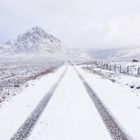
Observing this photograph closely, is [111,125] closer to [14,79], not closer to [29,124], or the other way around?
[29,124]

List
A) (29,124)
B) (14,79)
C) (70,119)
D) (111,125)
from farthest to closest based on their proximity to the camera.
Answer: (14,79) → (70,119) → (29,124) → (111,125)

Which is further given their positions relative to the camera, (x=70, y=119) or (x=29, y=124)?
(x=70, y=119)

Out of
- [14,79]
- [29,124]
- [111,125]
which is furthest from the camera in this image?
[14,79]

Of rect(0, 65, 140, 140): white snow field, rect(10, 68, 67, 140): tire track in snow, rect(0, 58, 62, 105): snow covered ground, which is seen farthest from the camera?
rect(0, 58, 62, 105): snow covered ground

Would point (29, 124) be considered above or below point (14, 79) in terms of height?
above

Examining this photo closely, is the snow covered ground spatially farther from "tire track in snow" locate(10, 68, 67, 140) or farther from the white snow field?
"tire track in snow" locate(10, 68, 67, 140)

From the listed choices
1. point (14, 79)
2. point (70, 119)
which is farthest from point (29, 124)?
point (14, 79)

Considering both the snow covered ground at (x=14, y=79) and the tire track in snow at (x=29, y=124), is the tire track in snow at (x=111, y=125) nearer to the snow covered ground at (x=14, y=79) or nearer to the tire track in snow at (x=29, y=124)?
the tire track in snow at (x=29, y=124)

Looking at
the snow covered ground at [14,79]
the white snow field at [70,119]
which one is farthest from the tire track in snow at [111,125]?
the snow covered ground at [14,79]

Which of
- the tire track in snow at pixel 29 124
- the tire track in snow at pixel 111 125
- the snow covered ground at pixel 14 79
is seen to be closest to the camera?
the tire track in snow at pixel 111 125

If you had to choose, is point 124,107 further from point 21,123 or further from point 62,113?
point 21,123

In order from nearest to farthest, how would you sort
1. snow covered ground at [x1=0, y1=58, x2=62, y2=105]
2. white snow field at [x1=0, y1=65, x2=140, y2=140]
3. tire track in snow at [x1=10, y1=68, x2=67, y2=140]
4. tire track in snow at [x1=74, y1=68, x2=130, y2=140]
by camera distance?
tire track in snow at [x1=74, y1=68, x2=130, y2=140] → tire track in snow at [x1=10, y1=68, x2=67, y2=140] → white snow field at [x1=0, y1=65, x2=140, y2=140] → snow covered ground at [x1=0, y1=58, x2=62, y2=105]

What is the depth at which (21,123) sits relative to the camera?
40.3 ft

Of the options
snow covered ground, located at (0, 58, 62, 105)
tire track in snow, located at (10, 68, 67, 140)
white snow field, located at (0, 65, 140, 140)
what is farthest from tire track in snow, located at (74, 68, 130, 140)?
snow covered ground, located at (0, 58, 62, 105)
